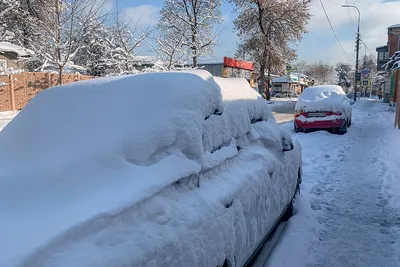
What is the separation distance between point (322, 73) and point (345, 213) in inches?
3809

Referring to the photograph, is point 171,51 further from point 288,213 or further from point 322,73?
point 322,73

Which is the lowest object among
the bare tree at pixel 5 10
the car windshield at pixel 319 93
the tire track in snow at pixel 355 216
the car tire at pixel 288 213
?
the tire track in snow at pixel 355 216

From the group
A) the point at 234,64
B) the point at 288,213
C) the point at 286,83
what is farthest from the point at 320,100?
the point at 286,83

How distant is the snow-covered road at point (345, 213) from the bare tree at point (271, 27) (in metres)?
26.6

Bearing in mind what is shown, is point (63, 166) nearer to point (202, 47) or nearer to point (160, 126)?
point (160, 126)

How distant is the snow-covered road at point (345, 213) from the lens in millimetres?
3699

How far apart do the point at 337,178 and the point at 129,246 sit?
592 centimetres

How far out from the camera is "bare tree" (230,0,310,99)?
32938 mm

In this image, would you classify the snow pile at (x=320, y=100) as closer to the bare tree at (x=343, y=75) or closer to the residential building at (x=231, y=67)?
the residential building at (x=231, y=67)

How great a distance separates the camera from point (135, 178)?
1.96m

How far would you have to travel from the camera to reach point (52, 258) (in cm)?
135

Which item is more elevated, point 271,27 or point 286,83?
point 271,27

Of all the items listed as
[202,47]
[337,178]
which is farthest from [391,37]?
[337,178]

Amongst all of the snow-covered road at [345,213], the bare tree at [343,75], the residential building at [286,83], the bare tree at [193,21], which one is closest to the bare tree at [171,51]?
the bare tree at [193,21]
